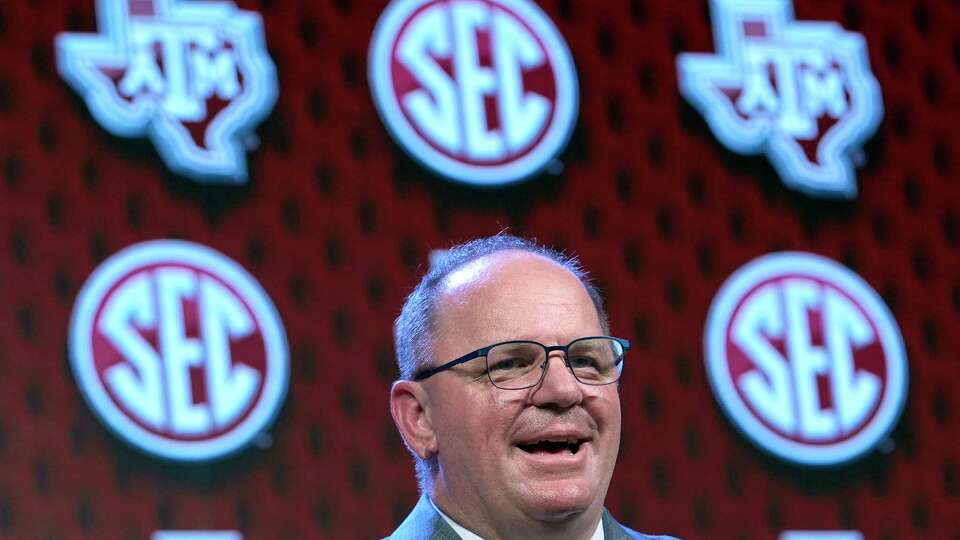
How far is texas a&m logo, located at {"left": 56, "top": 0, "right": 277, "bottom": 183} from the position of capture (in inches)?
121

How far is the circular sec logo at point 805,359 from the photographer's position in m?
3.37

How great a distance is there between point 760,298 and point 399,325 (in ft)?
5.91

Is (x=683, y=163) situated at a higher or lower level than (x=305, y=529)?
higher

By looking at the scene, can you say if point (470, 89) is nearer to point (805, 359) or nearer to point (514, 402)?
point (805, 359)

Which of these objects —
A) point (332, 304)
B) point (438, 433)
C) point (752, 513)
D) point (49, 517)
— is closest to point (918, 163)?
point (752, 513)

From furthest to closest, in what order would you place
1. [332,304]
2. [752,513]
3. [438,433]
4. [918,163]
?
[918,163]
[752,513]
[332,304]
[438,433]

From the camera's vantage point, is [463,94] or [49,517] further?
[463,94]

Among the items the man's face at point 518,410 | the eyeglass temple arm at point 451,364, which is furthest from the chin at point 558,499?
the eyeglass temple arm at point 451,364

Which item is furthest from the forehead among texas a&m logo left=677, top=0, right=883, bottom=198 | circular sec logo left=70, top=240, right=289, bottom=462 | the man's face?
texas a&m logo left=677, top=0, right=883, bottom=198

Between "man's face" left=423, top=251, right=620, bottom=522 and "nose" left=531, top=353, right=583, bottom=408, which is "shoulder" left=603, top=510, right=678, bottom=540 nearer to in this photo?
"man's face" left=423, top=251, right=620, bottom=522

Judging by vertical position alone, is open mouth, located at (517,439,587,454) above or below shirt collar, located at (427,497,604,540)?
above

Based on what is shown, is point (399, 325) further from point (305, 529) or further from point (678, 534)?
point (678, 534)

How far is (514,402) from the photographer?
1.58 meters

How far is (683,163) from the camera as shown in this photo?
A: 3.49m
